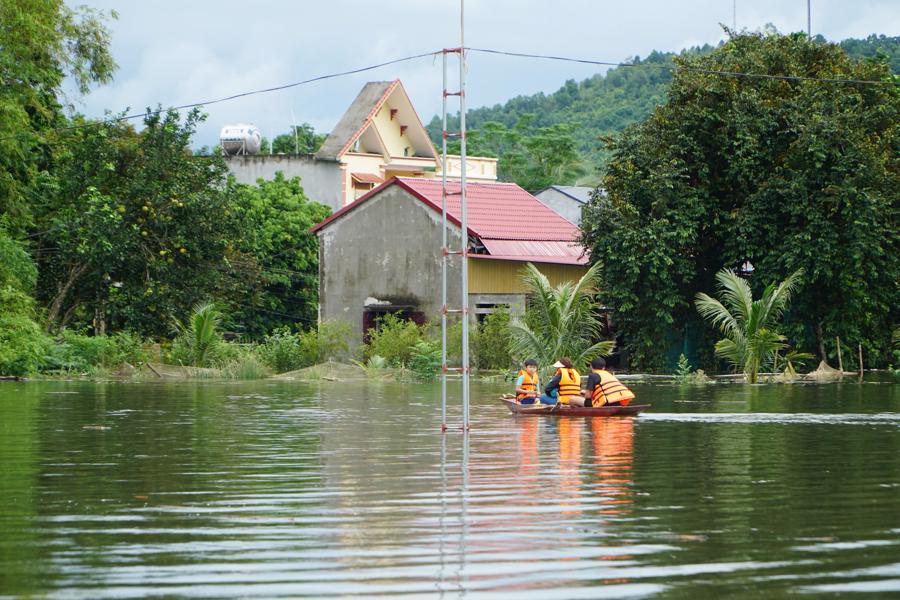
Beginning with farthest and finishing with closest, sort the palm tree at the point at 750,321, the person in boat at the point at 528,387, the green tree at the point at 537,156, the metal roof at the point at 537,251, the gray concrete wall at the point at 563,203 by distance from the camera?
the green tree at the point at 537,156 → the gray concrete wall at the point at 563,203 → the metal roof at the point at 537,251 → the palm tree at the point at 750,321 → the person in boat at the point at 528,387

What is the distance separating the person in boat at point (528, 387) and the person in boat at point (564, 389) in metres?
0.20

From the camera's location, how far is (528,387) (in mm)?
24969

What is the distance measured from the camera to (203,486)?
45.6ft

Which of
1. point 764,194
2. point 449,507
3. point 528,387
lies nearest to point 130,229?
point 764,194

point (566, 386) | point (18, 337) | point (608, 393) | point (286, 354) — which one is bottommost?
point (608, 393)

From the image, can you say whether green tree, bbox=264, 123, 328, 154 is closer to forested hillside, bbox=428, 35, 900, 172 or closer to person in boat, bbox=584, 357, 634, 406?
forested hillside, bbox=428, 35, 900, 172

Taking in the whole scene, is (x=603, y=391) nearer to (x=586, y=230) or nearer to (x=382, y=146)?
(x=586, y=230)

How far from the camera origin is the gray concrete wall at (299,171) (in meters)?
66.0

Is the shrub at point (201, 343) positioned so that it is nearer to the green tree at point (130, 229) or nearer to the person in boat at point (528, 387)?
the green tree at point (130, 229)

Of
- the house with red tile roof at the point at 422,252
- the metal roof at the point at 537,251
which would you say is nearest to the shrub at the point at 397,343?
the house with red tile roof at the point at 422,252

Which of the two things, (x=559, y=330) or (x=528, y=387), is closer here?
(x=528, y=387)

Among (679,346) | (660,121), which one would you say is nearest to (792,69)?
(660,121)

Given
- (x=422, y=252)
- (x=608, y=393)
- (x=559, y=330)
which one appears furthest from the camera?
(x=422, y=252)

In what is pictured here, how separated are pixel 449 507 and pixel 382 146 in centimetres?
5697
